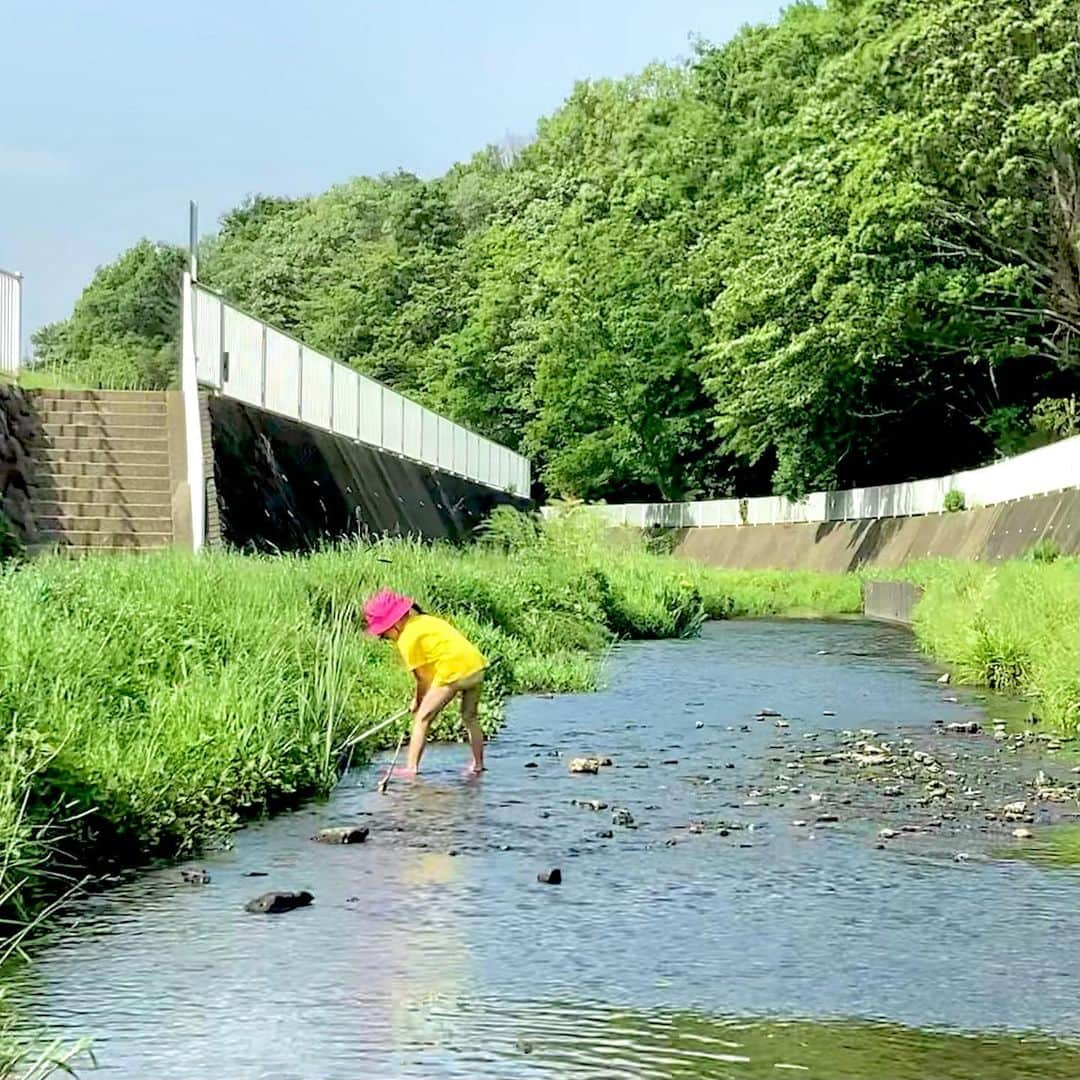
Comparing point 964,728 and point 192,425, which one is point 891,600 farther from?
point 964,728

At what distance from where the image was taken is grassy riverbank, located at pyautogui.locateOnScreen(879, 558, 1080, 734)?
51.0ft

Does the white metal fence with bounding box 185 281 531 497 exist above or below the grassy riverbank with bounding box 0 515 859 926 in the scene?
above

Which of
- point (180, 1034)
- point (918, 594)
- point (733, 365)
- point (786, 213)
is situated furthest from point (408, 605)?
point (733, 365)

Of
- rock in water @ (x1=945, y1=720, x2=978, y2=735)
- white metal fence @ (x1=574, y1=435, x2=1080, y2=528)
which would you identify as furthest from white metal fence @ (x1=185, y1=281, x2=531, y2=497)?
rock in water @ (x1=945, y1=720, x2=978, y2=735)

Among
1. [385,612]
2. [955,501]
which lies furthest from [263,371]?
[955,501]

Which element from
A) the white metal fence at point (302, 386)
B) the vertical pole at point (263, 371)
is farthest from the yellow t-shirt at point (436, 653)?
the vertical pole at point (263, 371)

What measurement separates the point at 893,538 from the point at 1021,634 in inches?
1154

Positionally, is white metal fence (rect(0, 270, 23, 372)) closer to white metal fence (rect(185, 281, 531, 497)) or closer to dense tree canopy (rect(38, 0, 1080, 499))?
white metal fence (rect(185, 281, 531, 497))

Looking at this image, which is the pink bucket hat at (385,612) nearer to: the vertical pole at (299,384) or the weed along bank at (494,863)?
the weed along bank at (494,863)

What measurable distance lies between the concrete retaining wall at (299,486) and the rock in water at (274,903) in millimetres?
12235

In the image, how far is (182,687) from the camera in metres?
10.8

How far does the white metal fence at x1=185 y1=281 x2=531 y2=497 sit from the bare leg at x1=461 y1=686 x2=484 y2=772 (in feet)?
35.9

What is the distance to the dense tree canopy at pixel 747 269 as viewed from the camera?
35.2 metres

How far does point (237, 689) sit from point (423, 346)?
66698mm
